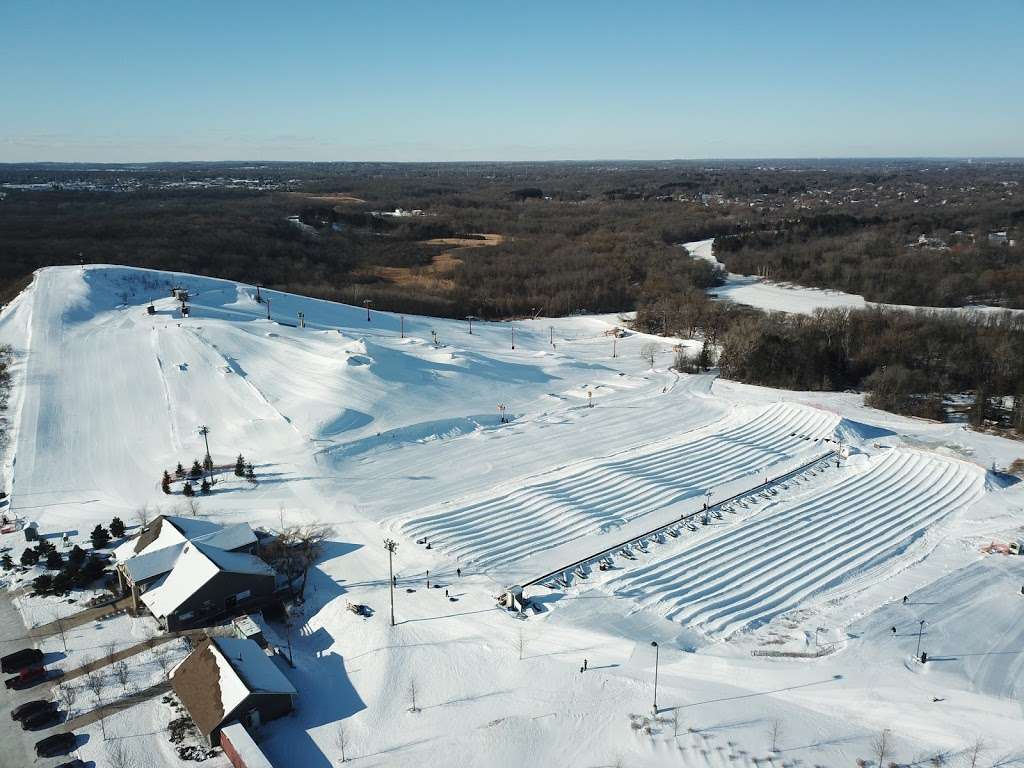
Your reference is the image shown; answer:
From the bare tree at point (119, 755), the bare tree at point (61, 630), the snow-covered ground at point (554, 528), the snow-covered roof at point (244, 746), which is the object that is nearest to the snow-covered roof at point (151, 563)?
the bare tree at point (61, 630)

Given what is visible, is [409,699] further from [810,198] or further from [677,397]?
[810,198]

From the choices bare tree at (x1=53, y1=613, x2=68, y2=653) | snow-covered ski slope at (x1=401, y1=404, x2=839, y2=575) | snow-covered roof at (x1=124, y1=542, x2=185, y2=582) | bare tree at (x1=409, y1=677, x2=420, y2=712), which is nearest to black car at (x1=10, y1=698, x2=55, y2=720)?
bare tree at (x1=53, y1=613, x2=68, y2=653)

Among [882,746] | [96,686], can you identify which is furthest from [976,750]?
[96,686]

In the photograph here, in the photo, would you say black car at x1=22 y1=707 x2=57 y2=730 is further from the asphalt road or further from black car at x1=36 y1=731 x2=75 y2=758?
black car at x1=36 y1=731 x2=75 y2=758

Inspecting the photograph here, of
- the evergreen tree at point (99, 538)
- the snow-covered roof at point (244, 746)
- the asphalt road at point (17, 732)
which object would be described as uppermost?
the evergreen tree at point (99, 538)

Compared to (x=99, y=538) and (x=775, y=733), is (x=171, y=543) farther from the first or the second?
(x=775, y=733)

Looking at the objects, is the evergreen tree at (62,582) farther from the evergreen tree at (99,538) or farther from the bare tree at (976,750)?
the bare tree at (976,750)
